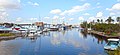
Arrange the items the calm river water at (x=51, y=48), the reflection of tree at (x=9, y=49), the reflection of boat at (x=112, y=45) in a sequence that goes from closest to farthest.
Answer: the reflection of tree at (x=9, y=49) → the calm river water at (x=51, y=48) → the reflection of boat at (x=112, y=45)

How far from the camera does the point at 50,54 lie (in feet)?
158

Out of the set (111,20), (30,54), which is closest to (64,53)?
(30,54)

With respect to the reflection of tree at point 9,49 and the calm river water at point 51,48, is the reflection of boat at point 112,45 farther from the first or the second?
the reflection of tree at point 9,49

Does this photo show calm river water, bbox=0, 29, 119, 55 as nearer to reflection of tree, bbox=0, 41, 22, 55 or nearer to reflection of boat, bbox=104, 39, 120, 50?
reflection of tree, bbox=0, 41, 22, 55

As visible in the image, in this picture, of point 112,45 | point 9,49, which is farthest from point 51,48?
point 112,45

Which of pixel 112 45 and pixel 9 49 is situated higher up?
pixel 112 45

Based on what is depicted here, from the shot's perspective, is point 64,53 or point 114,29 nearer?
point 64,53

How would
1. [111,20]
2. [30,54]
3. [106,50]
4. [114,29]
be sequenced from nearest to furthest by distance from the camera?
[30,54], [106,50], [114,29], [111,20]

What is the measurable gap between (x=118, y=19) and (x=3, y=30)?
121 meters

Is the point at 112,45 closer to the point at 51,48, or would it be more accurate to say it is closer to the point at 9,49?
the point at 51,48

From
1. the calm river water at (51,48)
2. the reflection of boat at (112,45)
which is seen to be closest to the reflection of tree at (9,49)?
the calm river water at (51,48)

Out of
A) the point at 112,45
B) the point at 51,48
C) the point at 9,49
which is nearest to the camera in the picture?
the point at 112,45

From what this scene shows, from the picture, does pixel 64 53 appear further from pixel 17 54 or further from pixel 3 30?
pixel 3 30

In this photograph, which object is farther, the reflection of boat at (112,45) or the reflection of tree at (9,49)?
the reflection of boat at (112,45)
